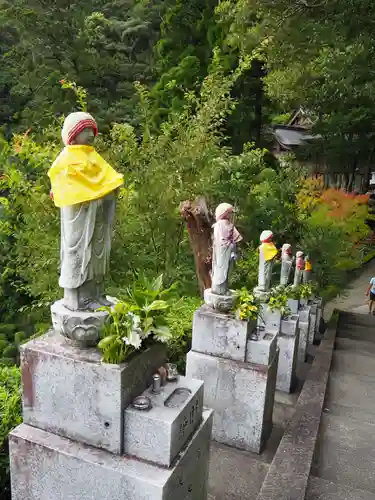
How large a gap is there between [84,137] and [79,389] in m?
1.79

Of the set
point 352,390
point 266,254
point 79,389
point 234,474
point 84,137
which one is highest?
point 84,137

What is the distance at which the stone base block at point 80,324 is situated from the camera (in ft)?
10.6

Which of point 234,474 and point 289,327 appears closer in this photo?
point 234,474

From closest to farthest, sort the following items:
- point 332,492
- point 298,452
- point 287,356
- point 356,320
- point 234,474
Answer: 1. point 332,492
2. point 298,452
3. point 234,474
4. point 287,356
5. point 356,320

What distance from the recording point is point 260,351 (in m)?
5.46

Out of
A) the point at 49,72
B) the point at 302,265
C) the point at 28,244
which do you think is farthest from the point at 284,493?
the point at 49,72

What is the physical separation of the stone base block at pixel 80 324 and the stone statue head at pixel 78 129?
1.21 metres

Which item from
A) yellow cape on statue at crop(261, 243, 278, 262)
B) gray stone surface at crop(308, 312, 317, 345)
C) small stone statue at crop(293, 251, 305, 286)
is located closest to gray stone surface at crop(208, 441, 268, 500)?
yellow cape on statue at crop(261, 243, 278, 262)

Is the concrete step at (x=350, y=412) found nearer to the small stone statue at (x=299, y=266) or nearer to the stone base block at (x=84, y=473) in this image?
the small stone statue at (x=299, y=266)

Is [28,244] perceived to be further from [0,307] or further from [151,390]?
[151,390]

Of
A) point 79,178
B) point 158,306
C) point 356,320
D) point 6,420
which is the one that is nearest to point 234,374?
point 158,306

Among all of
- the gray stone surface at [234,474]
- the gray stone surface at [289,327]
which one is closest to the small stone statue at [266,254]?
the gray stone surface at [289,327]

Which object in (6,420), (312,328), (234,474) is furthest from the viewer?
(312,328)

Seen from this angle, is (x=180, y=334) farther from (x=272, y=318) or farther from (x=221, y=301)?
(x=221, y=301)
